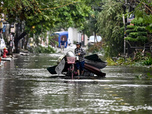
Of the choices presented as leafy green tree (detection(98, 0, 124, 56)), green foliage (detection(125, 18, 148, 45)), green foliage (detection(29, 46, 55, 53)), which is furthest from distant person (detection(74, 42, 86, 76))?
green foliage (detection(29, 46, 55, 53))

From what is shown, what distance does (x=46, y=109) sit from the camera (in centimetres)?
1130

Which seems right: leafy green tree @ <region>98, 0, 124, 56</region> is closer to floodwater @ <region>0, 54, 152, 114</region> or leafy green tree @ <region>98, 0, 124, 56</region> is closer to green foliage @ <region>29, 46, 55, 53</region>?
green foliage @ <region>29, 46, 55, 53</region>

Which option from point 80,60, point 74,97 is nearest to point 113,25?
point 80,60

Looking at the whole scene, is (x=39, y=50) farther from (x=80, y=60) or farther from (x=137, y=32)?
(x=80, y=60)

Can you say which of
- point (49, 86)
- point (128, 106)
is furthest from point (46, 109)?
point (49, 86)

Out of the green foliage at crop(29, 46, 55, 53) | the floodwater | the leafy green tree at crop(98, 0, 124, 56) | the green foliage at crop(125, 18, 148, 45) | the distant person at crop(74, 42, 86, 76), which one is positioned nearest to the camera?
the floodwater

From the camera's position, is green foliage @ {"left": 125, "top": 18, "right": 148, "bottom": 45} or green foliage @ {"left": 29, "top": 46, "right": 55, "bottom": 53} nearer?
green foliage @ {"left": 125, "top": 18, "right": 148, "bottom": 45}

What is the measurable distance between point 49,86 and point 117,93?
3.03m

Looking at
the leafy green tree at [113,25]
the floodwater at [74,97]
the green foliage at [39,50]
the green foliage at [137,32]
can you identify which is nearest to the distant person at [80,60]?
the floodwater at [74,97]

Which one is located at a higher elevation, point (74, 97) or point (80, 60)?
point (80, 60)

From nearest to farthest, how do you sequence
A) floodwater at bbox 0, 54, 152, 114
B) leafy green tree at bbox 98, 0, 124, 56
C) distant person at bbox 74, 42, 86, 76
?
1. floodwater at bbox 0, 54, 152, 114
2. distant person at bbox 74, 42, 86, 76
3. leafy green tree at bbox 98, 0, 124, 56

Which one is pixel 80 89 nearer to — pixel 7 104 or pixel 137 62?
pixel 7 104

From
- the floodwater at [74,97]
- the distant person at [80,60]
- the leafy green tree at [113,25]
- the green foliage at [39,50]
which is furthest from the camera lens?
the green foliage at [39,50]

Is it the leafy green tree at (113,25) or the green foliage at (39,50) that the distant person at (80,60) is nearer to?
the leafy green tree at (113,25)
